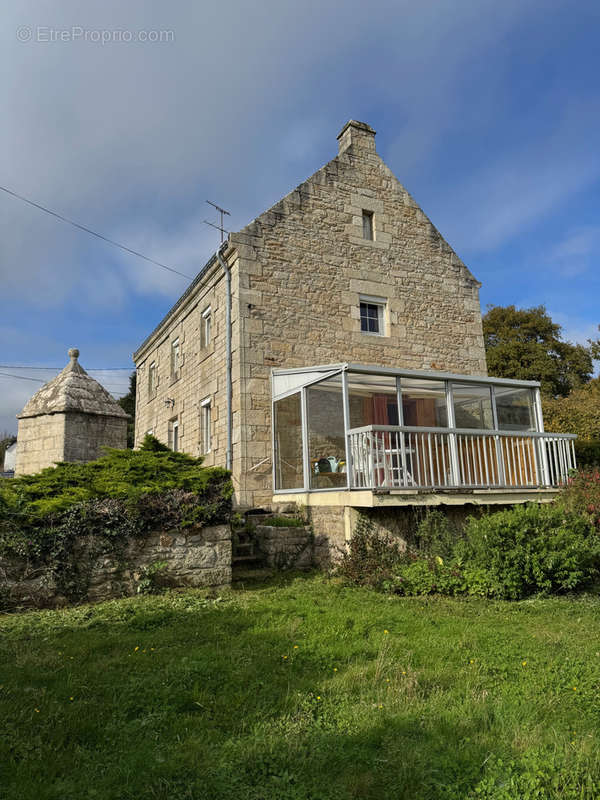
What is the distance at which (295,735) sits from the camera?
3.31 metres

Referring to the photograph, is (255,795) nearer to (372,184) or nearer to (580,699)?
(580,699)

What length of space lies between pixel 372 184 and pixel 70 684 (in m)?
13.2

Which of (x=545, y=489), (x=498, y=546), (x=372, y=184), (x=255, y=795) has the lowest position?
(x=255, y=795)

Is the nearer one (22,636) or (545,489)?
(22,636)

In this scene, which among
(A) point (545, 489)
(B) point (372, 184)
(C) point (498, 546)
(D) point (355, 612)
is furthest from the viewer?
(B) point (372, 184)

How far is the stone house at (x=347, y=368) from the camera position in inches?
364

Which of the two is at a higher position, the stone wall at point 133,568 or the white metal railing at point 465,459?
the white metal railing at point 465,459

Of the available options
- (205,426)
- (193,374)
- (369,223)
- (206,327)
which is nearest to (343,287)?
(369,223)

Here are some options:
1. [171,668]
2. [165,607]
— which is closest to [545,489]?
[165,607]

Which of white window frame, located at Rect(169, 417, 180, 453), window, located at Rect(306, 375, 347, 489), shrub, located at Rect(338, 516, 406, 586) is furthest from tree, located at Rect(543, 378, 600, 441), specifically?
white window frame, located at Rect(169, 417, 180, 453)

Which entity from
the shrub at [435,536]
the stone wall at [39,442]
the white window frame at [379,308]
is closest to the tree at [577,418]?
the white window frame at [379,308]

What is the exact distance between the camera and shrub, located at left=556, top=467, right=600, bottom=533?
834cm

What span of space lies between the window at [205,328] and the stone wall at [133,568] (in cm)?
746

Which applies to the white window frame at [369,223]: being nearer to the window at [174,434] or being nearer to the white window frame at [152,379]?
the window at [174,434]
